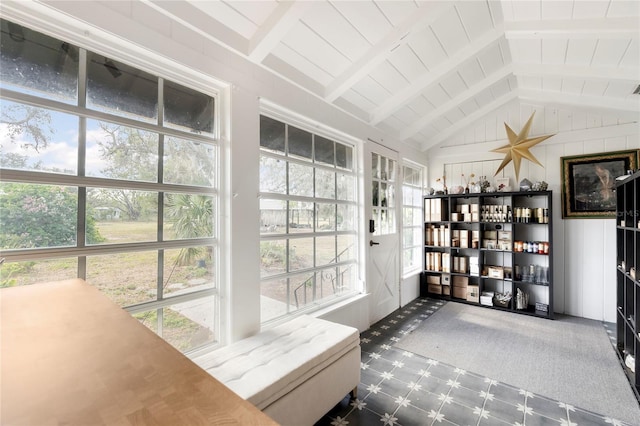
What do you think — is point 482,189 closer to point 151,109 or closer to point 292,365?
point 292,365

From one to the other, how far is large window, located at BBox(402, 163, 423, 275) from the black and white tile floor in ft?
6.58

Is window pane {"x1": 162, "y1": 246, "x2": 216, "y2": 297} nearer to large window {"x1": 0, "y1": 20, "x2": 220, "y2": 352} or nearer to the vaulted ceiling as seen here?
large window {"x1": 0, "y1": 20, "x2": 220, "y2": 352}

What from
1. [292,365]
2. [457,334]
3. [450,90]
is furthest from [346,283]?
[450,90]

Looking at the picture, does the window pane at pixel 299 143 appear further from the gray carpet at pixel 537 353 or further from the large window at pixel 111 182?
the gray carpet at pixel 537 353

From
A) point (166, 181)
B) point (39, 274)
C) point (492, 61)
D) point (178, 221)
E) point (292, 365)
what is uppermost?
point (492, 61)

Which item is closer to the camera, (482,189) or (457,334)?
(457,334)

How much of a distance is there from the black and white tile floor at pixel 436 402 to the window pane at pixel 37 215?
185 centimetres

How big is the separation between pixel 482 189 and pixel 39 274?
15.6 feet

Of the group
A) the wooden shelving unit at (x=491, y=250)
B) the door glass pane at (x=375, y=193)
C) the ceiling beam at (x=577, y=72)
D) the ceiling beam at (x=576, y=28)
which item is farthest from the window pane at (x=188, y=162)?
the wooden shelving unit at (x=491, y=250)

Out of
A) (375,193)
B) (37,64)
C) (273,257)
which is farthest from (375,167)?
(37,64)

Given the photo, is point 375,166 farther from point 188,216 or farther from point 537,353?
point 537,353

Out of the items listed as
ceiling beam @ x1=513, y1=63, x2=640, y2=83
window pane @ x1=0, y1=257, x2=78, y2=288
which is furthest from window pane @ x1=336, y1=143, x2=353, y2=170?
window pane @ x1=0, y1=257, x2=78, y2=288

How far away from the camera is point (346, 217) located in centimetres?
322

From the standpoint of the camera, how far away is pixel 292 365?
166 centimetres
